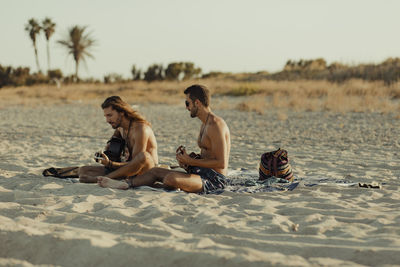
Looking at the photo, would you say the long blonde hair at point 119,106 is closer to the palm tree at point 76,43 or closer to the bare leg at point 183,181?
the bare leg at point 183,181

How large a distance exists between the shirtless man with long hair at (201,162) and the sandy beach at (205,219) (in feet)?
0.55

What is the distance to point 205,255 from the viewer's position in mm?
2951

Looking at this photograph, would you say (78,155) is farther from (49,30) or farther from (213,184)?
(49,30)

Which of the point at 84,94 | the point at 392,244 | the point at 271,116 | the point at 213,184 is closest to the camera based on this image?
the point at 392,244

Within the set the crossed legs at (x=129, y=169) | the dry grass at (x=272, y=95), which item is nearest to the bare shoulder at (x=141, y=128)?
the crossed legs at (x=129, y=169)

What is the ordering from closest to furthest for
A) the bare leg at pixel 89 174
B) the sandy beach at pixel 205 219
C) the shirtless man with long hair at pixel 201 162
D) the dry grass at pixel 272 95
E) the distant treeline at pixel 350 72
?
the sandy beach at pixel 205 219
the shirtless man with long hair at pixel 201 162
the bare leg at pixel 89 174
the dry grass at pixel 272 95
the distant treeline at pixel 350 72

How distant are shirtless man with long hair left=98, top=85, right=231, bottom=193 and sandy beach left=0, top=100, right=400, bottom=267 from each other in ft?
0.55

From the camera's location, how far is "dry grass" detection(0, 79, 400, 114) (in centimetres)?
1625

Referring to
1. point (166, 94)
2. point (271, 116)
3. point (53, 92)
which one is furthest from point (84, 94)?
point (271, 116)

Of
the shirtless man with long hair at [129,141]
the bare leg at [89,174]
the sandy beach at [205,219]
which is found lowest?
the sandy beach at [205,219]

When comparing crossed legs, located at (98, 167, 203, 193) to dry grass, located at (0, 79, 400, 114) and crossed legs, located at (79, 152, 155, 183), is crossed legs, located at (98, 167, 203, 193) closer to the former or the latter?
crossed legs, located at (79, 152, 155, 183)

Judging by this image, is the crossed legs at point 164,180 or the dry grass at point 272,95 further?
the dry grass at point 272,95

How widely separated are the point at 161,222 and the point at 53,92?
83.0 feet

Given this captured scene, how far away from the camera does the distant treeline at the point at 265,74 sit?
25.4 m
